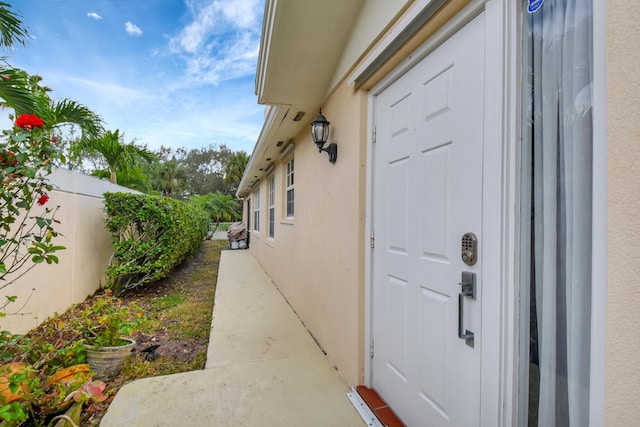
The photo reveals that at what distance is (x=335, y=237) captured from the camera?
3184 millimetres

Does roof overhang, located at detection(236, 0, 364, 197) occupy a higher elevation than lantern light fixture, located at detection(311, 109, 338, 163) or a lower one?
higher

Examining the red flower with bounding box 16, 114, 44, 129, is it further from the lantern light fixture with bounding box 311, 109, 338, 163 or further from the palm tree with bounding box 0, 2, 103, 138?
the lantern light fixture with bounding box 311, 109, 338, 163

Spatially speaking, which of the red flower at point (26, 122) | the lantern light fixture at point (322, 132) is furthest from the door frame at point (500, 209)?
the red flower at point (26, 122)

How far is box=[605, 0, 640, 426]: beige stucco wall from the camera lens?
80 cm

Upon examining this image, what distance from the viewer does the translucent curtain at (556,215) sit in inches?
42.9

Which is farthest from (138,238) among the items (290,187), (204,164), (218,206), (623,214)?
(204,164)

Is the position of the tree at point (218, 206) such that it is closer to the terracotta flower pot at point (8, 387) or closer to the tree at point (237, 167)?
the tree at point (237, 167)

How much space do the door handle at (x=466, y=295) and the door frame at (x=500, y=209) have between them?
0.08m

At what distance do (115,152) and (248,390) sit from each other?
650 cm

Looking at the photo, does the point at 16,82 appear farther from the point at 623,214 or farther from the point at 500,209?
the point at 623,214

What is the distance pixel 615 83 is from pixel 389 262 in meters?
1.67

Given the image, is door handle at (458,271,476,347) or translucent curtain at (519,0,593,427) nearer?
translucent curtain at (519,0,593,427)

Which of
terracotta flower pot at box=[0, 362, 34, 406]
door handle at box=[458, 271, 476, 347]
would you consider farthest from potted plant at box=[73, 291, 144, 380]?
door handle at box=[458, 271, 476, 347]

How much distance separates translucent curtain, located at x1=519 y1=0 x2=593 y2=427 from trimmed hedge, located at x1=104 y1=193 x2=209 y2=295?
5992mm
